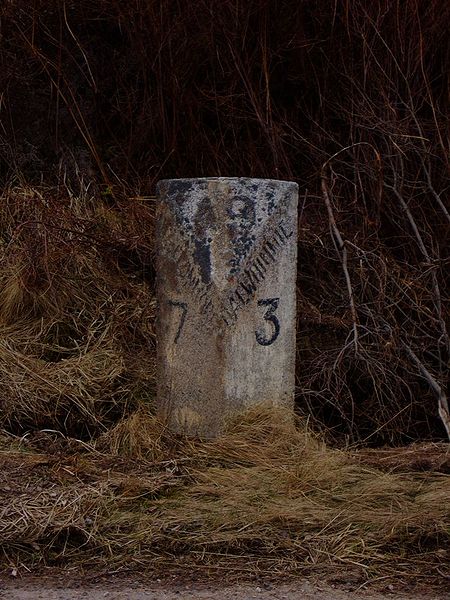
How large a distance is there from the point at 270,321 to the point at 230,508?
0.97 meters

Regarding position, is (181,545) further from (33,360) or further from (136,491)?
(33,360)

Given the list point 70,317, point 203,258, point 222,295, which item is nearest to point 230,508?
point 222,295

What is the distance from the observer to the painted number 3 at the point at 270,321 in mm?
4129

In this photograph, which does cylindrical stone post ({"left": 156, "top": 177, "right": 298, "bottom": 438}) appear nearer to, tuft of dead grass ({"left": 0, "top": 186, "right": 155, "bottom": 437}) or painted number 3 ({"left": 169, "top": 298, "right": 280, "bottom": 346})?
painted number 3 ({"left": 169, "top": 298, "right": 280, "bottom": 346})

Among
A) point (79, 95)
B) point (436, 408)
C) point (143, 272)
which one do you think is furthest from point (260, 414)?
point (79, 95)

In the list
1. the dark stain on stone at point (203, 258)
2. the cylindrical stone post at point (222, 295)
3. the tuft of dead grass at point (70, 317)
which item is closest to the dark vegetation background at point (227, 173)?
the tuft of dead grass at point (70, 317)

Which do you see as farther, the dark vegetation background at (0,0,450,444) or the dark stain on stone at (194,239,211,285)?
the dark vegetation background at (0,0,450,444)

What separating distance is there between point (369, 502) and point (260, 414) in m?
0.72

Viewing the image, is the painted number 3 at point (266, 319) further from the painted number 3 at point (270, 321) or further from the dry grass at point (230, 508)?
the dry grass at point (230, 508)

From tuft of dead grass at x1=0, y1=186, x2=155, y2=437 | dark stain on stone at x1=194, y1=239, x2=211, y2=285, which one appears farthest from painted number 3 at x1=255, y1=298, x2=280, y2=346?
tuft of dead grass at x1=0, y1=186, x2=155, y2=437

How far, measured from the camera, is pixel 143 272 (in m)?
5.61

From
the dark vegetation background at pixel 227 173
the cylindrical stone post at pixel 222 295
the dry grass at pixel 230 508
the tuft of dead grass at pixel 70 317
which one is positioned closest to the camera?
the dry grass at pixel 230 508

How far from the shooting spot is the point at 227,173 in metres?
6.32

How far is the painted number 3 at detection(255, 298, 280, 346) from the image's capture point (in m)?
4.13
